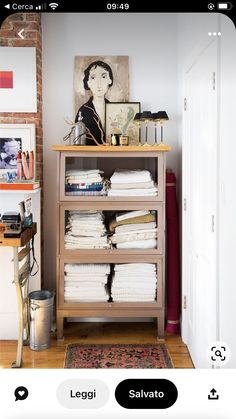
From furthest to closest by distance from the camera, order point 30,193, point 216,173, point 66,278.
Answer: point 66,278 → point 30,193 → point 216,173

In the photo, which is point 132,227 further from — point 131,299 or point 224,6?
point 224,6

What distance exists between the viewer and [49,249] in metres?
1.96

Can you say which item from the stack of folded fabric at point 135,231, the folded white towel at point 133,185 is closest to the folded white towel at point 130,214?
the stack of folded fabric at point 135,231

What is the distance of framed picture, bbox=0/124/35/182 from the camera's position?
1.30 metres

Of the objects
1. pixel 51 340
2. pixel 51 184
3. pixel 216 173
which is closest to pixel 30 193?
pixel 51 184

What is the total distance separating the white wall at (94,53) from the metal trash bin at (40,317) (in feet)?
0.50

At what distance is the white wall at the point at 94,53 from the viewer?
573 mm

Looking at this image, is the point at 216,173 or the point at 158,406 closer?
the point at 158,406

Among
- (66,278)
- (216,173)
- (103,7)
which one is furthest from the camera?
(66,278)

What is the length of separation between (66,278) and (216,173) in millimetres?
1215

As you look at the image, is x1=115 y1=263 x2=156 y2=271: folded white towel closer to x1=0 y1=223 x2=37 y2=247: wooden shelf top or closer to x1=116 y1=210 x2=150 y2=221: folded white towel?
x1=116 y1=210 x2=150 y2=221: folded white towel

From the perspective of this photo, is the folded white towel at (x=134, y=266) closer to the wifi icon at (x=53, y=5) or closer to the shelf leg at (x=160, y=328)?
the shelf leg at (x=160, y=328)

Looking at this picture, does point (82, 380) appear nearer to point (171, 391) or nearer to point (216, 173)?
point (171, 391)

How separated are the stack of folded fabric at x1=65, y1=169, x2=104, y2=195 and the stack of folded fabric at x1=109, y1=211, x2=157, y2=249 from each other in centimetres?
16
